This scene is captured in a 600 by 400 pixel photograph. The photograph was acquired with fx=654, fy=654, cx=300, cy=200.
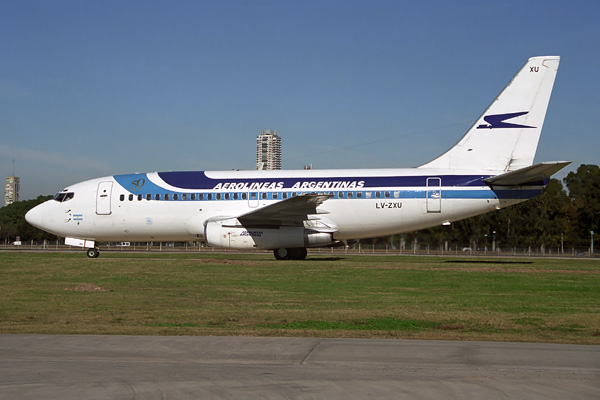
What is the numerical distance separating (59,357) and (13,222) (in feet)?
390

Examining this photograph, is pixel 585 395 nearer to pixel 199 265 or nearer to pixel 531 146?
Answer: pixel 199 265

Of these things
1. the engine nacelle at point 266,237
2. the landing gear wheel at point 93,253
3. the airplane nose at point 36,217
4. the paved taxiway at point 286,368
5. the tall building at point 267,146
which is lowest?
the paved taxiway at point 286,368

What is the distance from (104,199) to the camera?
31.1 m

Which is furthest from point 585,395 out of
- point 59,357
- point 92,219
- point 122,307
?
point 92,219

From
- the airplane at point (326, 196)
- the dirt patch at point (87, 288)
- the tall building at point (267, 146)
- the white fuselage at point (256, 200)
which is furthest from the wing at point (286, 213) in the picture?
the tall building at point (267, 146)

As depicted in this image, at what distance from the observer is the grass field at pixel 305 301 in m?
11.0

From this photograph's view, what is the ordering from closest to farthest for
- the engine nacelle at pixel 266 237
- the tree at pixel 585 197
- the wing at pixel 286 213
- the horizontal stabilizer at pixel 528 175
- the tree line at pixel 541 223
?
the horizontal stabilizer at pixel 528 175, the wing at pixel 286 213, the engine nacelle at pixel 266 237, the tree line at pixel 541 223, the tree at pixel 585 197

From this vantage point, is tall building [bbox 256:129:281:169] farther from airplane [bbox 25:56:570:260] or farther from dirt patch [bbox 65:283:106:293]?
dirt patch [bbox 65:283:106:293]

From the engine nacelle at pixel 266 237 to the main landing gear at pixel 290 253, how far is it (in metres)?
0.93

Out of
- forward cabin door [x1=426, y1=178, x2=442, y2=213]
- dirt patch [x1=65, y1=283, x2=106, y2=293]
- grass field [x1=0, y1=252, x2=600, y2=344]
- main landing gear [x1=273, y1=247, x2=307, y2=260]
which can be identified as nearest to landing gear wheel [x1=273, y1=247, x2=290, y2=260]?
main landing gear [x1=273, y1=247, x2=307, y2=260]

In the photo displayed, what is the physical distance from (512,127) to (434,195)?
4338 mm

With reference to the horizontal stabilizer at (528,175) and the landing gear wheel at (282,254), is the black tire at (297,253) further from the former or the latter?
the horizontal stabilizer at (528,175)

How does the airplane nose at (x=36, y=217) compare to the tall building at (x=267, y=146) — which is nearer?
the airplane nose at (x=36, y=217)

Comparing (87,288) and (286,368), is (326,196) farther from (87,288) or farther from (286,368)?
(286,368)
